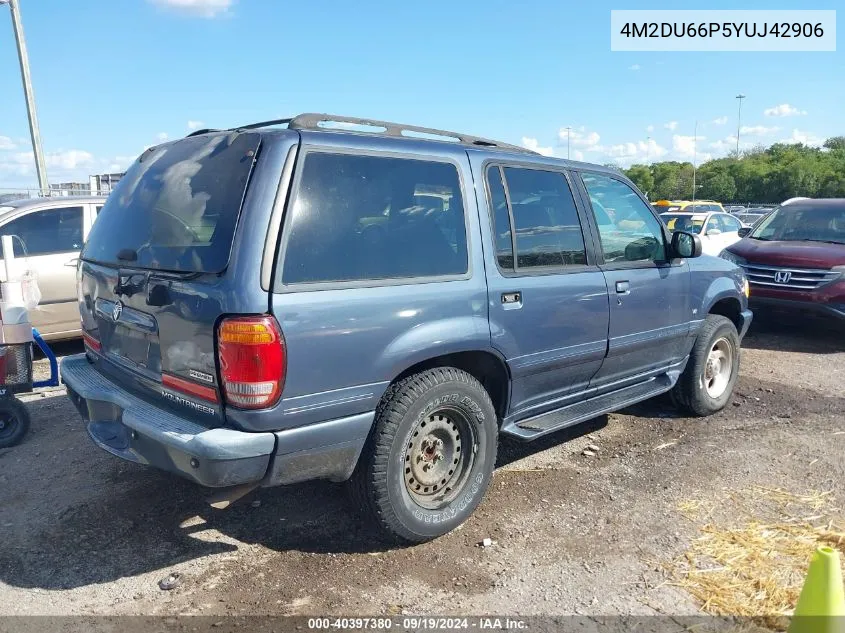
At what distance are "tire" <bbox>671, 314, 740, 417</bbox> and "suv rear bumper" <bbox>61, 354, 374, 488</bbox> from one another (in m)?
3.14

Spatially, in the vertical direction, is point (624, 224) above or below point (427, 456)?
above

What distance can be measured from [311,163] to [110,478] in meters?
2.54

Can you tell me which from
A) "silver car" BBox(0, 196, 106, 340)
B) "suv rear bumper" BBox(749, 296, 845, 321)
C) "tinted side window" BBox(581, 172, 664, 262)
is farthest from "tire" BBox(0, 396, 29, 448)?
"suv rear bumper" BBox(749, 296, 845, 321)

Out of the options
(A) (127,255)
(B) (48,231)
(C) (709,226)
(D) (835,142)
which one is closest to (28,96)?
(B) (48,231)

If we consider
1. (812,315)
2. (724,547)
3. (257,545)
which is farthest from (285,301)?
(812,315)

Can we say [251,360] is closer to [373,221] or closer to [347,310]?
[347,310]

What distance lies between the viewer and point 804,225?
8.88 meters

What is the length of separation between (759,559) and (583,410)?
1.29 meters

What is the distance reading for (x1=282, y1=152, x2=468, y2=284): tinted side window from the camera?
288cm

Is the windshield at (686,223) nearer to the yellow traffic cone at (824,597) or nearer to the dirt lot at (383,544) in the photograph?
the dirt lot at (383,544)

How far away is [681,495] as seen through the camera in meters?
4.01

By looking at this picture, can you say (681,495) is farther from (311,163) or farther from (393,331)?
(311,163)

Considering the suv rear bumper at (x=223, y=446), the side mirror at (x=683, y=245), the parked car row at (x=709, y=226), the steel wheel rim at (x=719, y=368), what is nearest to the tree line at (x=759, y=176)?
the parked car row at (x=709, y=226)

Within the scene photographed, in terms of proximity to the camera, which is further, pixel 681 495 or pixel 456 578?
pixel 681 495
